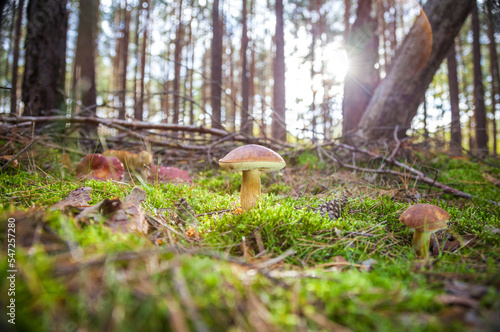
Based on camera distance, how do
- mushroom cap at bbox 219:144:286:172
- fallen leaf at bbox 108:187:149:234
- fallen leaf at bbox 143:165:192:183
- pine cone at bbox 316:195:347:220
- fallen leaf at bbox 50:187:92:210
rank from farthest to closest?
fallen leaf at bbox 143:165:192:183, pine cone at bbox 316:195:347:220, mushroom cap at bbox 219:144:286:172, fallen leaf at bbox 50:187:92:210, fallen leaf at bbox 108:187:149:234

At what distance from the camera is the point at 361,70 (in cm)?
589

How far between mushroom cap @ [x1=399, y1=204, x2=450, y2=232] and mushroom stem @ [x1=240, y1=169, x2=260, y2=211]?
1138 mm

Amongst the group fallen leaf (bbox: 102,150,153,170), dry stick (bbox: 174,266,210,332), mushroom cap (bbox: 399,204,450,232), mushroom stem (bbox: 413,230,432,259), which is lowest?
mushroom stem (bbox: 413,230,432,259)

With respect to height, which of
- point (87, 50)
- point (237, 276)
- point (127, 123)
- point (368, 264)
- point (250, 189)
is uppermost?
point (87, 50)

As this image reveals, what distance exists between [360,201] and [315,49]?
715 inches

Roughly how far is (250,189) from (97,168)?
1782mm

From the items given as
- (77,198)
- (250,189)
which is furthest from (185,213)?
(77,198)

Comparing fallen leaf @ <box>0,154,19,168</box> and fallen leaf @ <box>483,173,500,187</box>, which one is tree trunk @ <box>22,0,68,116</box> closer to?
fallen leaf @ <box>0,154,19,168</box>

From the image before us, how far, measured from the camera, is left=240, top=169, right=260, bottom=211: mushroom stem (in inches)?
86.0

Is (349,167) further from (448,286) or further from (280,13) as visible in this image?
(280,13)

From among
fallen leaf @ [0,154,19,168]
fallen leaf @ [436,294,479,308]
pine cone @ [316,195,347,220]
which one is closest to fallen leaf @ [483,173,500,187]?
pine cone @ [316,195,347,220]

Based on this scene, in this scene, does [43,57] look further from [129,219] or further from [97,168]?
[129,219]

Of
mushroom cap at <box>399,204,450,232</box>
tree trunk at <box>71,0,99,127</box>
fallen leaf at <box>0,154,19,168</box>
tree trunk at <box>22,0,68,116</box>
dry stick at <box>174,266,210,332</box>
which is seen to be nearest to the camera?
dry stick at <box>174,266,210,332</box>

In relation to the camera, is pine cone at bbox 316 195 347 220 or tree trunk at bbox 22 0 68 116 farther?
tree trunk at bbox 22 0 68 116
